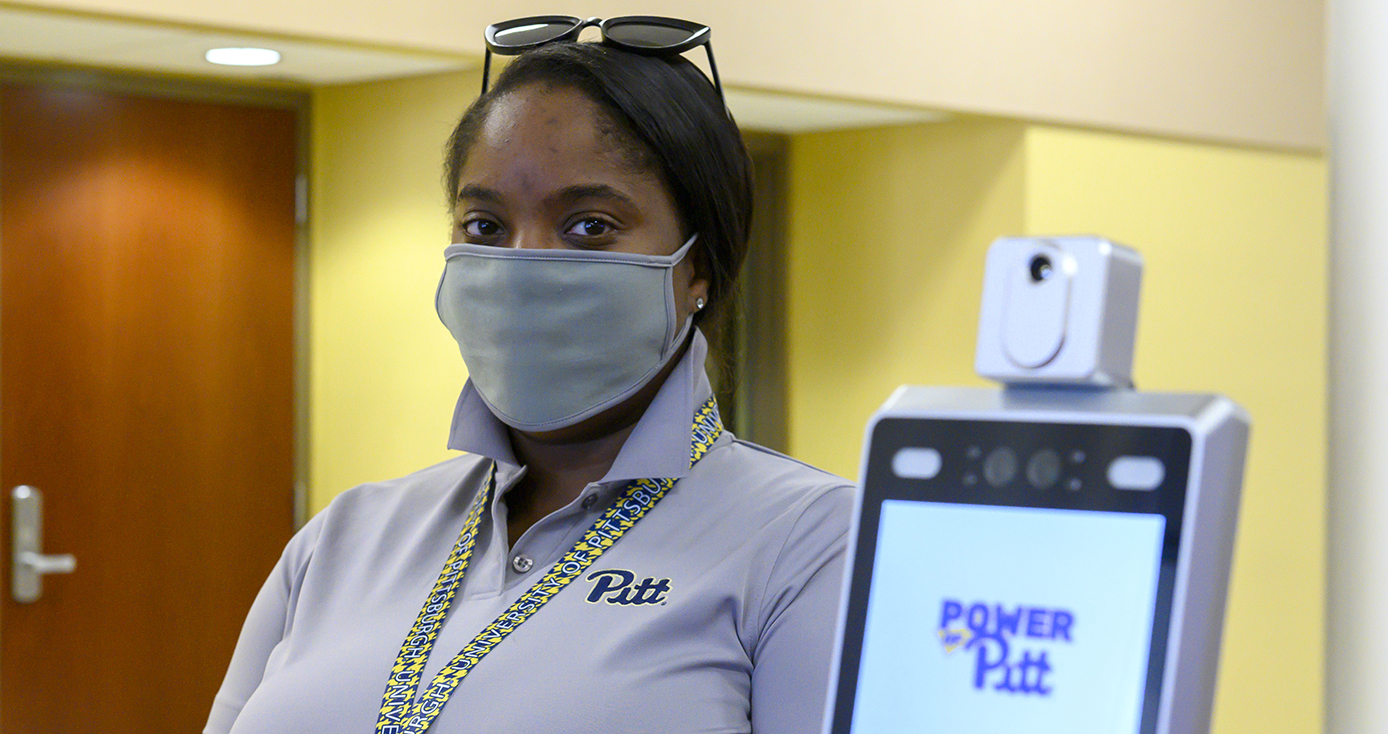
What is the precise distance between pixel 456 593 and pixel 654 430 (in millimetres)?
207

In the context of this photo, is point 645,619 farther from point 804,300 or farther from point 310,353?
point 804,300

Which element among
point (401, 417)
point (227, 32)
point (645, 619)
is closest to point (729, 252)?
point (645, 619)

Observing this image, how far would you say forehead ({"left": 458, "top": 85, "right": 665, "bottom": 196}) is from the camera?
3.63 ft

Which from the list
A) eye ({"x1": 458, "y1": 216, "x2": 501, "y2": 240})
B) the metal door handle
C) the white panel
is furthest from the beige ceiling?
the white panel

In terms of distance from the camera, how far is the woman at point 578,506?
3.19 ft

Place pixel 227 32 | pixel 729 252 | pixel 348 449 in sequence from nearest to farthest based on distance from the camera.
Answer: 1. pixel 729 252
2. pixel 227 32
3. pixel 348 449

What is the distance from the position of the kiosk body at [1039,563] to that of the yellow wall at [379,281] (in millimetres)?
2505

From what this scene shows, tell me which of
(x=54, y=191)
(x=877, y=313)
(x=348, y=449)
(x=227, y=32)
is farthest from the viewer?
(x=877, y=313)

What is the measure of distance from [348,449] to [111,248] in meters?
0.69

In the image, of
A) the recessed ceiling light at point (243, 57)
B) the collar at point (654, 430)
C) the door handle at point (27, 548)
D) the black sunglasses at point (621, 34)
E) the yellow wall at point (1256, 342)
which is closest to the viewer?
the collar at point (654, 430)

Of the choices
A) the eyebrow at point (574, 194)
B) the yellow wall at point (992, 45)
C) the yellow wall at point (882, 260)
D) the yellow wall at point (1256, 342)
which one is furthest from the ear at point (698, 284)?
the yellow wall at point (1256, 342)

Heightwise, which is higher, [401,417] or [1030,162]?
[1030,162]

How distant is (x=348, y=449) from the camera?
3.21 metres

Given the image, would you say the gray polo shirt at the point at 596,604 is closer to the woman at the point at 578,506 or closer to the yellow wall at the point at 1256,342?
the woman at the point at 578,506
